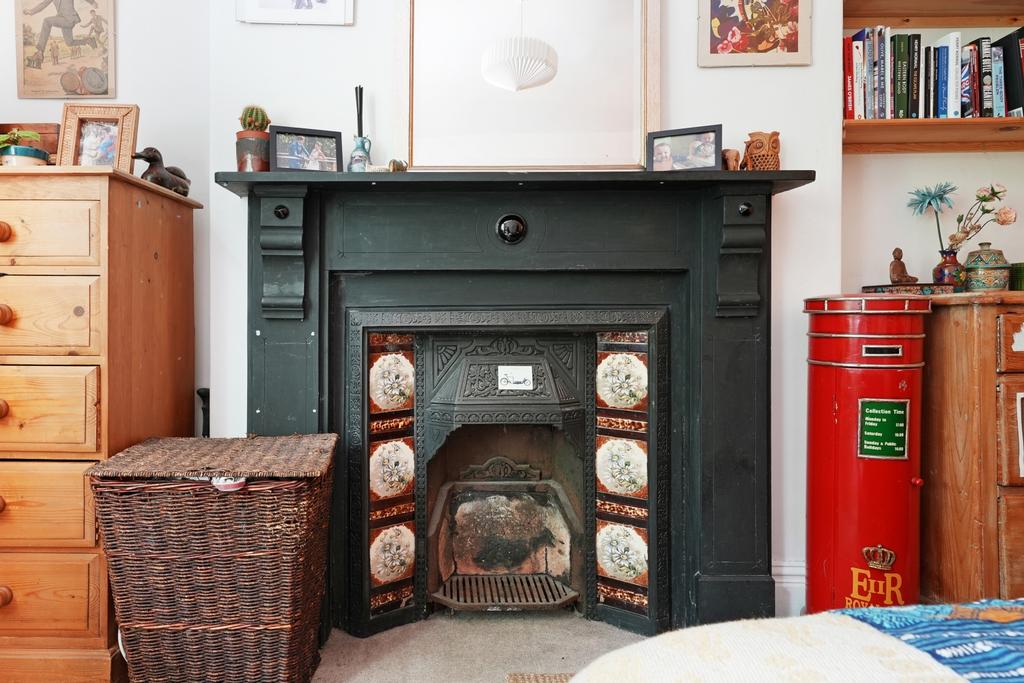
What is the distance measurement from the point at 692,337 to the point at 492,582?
111 cm

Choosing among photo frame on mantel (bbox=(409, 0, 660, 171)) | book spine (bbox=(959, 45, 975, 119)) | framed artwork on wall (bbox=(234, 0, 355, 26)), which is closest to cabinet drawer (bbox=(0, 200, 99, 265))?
framed artwork on wall (bbox=(234, 0, 355, 26))

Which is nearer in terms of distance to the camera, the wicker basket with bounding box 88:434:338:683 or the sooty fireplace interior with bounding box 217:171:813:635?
the wicker basket with bounding box 88:434:338:683

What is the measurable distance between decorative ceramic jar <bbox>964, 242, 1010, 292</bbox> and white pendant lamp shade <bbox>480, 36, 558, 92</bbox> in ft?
4.94

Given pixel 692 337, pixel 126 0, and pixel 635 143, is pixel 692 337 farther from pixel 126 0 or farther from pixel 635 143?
pixel 126 0

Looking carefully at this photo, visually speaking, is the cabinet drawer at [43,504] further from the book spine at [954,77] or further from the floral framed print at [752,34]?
the book spine at [954,77]

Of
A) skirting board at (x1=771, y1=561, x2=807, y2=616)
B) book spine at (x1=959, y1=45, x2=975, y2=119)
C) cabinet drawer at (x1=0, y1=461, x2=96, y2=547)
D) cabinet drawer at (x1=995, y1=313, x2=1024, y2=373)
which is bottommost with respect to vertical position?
skirting board at (x1=771, y1=561, x2=807, y2=616)

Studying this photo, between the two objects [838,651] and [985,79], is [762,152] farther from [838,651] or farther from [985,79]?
[838,651]

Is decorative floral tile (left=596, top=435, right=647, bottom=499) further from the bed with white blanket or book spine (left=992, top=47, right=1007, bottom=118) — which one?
book spine (left=992, top=47, right=1007, bottom=118)

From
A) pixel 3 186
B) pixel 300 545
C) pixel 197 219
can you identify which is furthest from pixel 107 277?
pixel 300 545

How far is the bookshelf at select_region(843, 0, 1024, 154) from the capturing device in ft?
6.95

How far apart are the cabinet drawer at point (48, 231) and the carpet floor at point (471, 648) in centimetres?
135

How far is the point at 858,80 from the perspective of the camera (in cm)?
205

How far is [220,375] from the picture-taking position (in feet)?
6.42

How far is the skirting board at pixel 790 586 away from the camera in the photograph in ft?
6.49
